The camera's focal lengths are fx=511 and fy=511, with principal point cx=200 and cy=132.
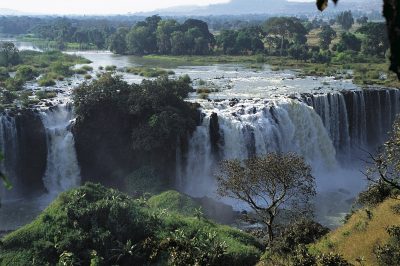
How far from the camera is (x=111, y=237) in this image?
720 inches

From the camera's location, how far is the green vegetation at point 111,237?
57.5 feet

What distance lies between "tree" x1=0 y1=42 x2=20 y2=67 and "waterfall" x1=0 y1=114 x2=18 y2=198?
3105cm

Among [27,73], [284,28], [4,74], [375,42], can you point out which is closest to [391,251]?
[27,73]

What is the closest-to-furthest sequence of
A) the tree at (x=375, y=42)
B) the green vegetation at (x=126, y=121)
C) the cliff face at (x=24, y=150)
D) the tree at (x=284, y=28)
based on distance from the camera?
the cliff face at (x=24, y=150) → the green vegetation at (x=126, y=121) → the tree at (x=375, y=42) → the tree at (x=284, y=28)

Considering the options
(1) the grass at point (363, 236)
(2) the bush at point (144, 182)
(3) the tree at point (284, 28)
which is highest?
(3) the tree at point (284, 28)

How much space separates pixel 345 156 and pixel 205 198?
43.3ft

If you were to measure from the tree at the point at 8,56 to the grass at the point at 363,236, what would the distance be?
49.9 metres

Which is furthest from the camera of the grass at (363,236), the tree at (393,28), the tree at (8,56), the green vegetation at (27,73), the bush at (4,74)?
the tree at (8,56)

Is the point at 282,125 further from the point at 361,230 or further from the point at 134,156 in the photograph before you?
the point at 361,230

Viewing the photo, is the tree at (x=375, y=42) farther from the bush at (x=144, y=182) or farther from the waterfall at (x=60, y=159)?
the waterfall at (x=60, y=159)

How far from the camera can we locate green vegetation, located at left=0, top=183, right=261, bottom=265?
1752cm

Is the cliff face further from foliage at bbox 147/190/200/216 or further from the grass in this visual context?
the grass

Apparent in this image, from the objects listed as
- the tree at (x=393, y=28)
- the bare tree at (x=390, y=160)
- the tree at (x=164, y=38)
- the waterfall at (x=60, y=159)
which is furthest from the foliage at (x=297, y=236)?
the tree at (x=164, y=38)

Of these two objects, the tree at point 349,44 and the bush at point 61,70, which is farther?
the tree at point 349,44
